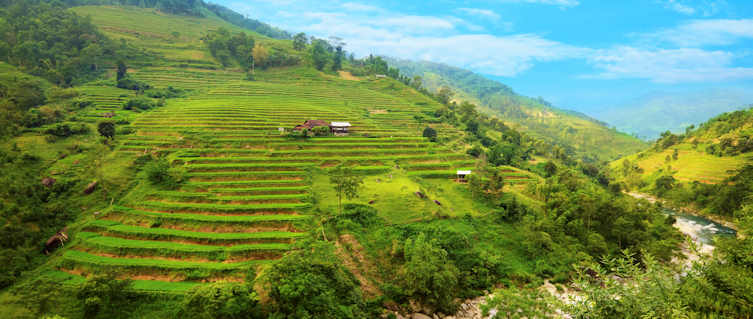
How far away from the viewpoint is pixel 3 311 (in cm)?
1398

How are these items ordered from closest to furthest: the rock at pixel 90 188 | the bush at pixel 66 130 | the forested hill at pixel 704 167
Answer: the rock at pixel 90 188 < the bush at pixel 66 130 < the forested hill at pixel 704 167

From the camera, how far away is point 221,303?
46.1 feet

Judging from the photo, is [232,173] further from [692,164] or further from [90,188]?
[692,164]

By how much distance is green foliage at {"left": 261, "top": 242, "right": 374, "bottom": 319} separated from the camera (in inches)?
567

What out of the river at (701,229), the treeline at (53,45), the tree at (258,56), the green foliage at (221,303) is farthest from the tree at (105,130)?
the river at (701,229)

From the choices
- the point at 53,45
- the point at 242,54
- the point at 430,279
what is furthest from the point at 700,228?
the point at 53,45

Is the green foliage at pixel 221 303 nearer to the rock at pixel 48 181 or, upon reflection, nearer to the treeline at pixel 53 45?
the rock at pixel 48 181

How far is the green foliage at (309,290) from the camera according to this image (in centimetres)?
1440

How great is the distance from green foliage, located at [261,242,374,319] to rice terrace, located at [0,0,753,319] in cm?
13

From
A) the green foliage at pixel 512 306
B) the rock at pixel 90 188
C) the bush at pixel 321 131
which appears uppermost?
the bush at pixel 321 131

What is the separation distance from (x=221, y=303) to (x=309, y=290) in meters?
4.56

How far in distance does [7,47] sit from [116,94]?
19.7 m

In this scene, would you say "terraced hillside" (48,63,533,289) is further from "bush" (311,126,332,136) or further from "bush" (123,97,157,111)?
"bush" (123,97,157,111)

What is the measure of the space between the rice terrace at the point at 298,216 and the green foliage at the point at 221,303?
0.09 metres
